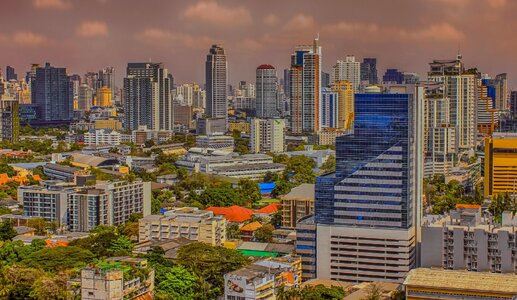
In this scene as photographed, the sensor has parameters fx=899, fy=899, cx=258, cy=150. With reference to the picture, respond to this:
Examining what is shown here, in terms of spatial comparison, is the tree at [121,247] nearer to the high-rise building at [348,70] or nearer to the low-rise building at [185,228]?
the low-rise building at [185,228]

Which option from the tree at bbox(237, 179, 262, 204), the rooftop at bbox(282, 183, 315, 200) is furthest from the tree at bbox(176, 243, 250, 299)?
the tree at bbox(237, 179, 262, 204)

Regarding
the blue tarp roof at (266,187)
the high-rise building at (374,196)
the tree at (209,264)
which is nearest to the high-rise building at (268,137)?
the blue tarp roof at (266,187)

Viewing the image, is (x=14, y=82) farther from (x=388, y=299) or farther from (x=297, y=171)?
(x=388, y=299)

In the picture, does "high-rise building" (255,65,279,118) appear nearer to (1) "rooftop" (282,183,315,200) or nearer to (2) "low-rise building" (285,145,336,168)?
(2) "low-rise building" (285,145,336,168)

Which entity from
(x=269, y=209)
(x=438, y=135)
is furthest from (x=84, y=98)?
(x=269, y=209)

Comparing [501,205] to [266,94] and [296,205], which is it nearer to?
[296,205]
